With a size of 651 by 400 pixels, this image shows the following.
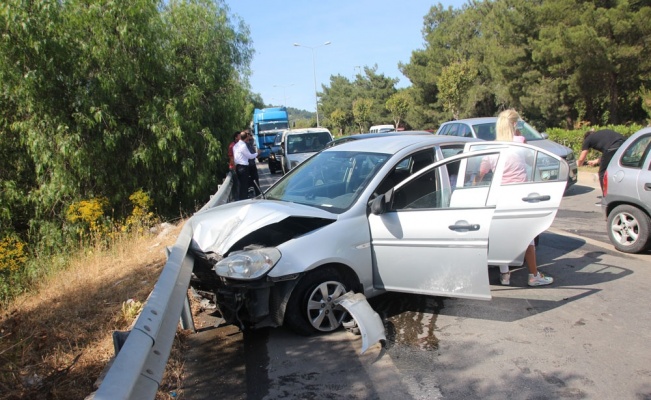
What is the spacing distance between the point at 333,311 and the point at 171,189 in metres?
9.32

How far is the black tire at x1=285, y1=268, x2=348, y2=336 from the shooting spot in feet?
14.1

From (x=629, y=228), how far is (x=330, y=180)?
4.33 meters

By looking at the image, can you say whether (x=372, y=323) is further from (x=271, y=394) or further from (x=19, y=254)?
(x=19, y=254)

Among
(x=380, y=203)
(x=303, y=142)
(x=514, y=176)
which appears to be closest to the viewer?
(x=380, y=203)

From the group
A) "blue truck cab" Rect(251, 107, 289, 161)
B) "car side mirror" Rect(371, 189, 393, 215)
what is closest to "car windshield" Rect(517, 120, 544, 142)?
"car side mirror" Rect(371, 189, 393, 215)

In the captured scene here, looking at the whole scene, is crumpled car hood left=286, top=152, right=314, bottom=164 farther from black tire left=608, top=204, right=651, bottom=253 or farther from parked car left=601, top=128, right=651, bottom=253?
Answer: black tire left=608, top=204, right=651, bottom=253

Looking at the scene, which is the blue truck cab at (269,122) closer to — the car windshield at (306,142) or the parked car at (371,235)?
the car windshield at (306,142)

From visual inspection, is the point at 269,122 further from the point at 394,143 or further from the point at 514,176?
the point at 514,176

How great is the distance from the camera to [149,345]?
2703 millimetres

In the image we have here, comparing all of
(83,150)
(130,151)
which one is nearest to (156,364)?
(83,150)

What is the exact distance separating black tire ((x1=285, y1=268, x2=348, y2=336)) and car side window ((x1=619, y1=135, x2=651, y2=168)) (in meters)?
4.61

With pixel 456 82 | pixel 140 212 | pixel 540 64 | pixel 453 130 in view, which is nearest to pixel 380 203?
pixel 140 212

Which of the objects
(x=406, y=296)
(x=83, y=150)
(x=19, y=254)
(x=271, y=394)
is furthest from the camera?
(x=83, y=150)

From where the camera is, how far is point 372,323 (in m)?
4.17
